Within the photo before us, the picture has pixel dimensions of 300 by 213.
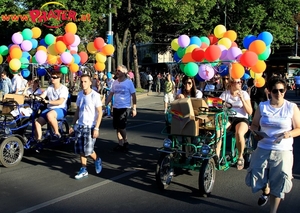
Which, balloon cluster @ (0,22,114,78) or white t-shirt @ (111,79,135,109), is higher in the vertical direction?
balloon cluster @ (0,22,114,78)

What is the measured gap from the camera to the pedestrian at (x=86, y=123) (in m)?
5.82

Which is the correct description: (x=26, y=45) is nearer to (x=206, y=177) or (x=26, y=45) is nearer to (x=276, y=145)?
(x=206, y=177)

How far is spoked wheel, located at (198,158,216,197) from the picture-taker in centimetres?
503

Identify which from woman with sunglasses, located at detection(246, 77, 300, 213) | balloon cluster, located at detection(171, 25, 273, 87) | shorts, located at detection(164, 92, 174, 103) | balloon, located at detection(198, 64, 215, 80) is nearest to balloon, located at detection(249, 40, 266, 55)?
balloon cluster, located at detection(171, 25, 273, 87)

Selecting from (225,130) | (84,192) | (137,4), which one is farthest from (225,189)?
(137,4)

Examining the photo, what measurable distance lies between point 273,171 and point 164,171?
175 centimetres

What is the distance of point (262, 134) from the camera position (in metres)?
4.09

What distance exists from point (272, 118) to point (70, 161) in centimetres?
427

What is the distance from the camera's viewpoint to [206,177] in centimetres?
520

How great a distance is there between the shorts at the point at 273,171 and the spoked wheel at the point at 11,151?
13.8 ft

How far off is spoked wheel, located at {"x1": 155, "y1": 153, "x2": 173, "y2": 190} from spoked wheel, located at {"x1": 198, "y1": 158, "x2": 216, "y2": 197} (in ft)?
1.77

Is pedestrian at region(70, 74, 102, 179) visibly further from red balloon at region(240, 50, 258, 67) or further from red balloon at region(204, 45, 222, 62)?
red balloon at region(240, 50, 258, 67)

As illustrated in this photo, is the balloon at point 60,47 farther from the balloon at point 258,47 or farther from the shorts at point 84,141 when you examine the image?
the balloon at point 258,47

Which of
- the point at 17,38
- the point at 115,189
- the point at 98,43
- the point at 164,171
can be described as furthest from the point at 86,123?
the point at 17,38
